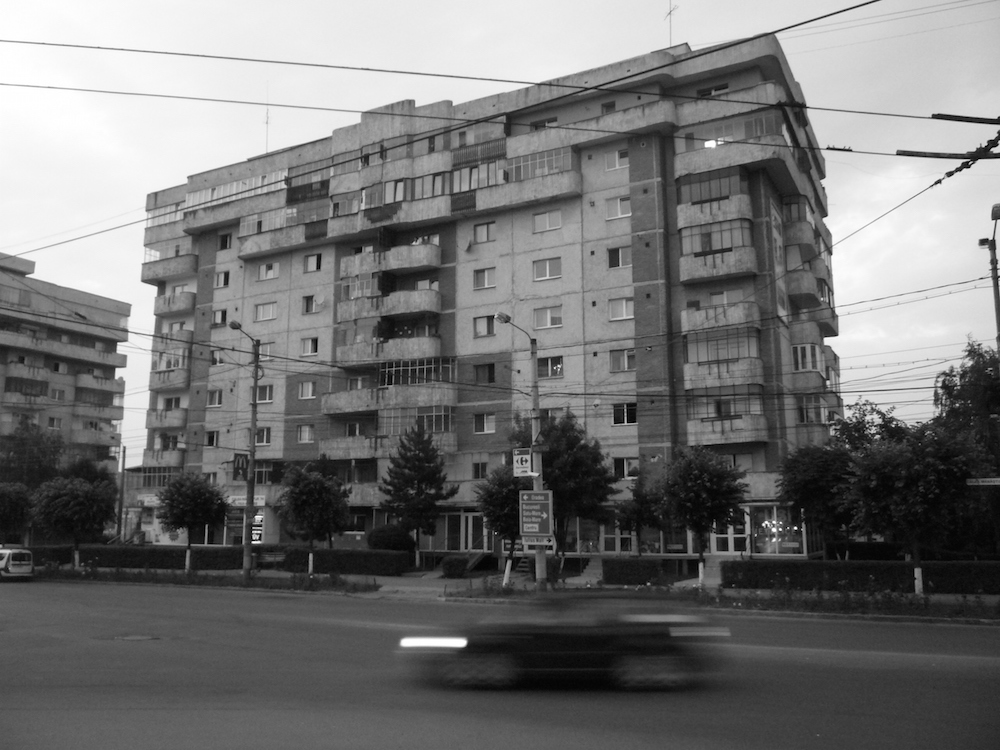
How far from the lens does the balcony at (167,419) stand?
58.8 meters

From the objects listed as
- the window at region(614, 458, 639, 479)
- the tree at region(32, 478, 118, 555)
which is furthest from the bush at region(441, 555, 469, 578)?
the tree at region(32, 478, 118, 555)

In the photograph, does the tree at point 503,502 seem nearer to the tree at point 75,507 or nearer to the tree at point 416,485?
the tree at point 416,485

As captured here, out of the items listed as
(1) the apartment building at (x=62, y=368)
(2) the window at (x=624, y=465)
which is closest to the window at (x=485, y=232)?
(2) the window at (x=624, y=465)

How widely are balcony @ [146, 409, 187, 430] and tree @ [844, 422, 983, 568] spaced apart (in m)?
46.0

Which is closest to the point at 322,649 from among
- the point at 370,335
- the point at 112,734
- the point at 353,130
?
the point at 112,734

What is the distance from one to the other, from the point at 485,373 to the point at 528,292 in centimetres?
504

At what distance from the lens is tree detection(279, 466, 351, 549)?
3944cm

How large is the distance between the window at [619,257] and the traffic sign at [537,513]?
20772mm

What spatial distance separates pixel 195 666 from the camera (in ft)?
42.9

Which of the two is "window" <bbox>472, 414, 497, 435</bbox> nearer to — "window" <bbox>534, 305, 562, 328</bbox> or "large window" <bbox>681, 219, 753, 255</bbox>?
"window" <bbox>534, 305, 562, 328</bbox>

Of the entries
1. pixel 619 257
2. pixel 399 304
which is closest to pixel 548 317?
pixel 619 257

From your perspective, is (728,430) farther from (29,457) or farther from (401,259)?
(29,457)

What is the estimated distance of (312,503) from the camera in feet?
129

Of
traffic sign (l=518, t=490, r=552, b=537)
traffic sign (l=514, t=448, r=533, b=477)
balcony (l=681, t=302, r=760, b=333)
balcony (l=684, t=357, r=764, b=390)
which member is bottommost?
traffic sign (l=518, t=490, r=552, b=537)
